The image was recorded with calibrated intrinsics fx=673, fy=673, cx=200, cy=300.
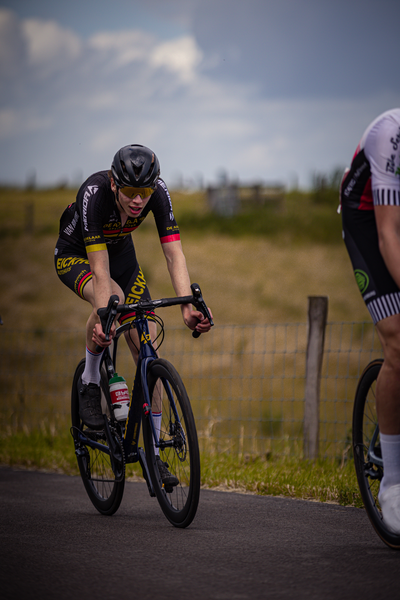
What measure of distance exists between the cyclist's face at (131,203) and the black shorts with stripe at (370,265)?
4.31ft

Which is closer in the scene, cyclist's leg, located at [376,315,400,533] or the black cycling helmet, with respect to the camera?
cyclist's leg, located at [376,315,400,533]

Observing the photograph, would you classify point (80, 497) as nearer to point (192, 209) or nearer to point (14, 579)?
point (14, 579)

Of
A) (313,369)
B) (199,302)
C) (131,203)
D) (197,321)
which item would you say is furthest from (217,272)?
(199,302)

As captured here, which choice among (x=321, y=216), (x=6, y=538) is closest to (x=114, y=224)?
(x=6, y=538)

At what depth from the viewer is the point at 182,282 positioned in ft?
13.6

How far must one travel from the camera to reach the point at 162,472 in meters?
3.75

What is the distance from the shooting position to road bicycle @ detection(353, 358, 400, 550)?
3.30 metres

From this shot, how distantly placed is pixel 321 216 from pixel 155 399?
→ 3964 cm

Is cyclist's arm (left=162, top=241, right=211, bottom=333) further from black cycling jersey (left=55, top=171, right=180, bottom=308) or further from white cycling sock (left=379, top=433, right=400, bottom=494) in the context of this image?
white cycling sock (left=379, top=433, right=400, bottom=494)

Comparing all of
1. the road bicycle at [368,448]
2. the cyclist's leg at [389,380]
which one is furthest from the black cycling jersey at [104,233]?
the cyclist's leg at [389,380]

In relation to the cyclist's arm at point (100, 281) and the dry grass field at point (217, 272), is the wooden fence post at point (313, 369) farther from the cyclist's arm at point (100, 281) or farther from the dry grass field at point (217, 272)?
the dry grass field at point (217, 272)

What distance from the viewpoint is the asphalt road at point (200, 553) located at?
2625mm

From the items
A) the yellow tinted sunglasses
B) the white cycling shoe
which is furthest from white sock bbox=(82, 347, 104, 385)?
the white cycling shoe

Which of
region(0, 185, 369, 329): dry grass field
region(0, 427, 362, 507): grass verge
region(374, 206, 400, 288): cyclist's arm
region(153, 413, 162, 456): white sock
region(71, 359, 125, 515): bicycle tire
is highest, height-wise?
region(374, 206, 400, 288): cyclist's arm
